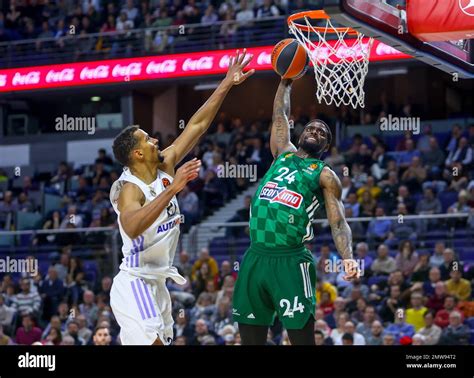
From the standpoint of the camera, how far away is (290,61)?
7238mm

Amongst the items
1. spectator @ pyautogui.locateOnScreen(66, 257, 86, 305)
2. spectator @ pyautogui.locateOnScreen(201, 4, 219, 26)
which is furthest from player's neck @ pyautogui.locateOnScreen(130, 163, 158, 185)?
spectator @ pyautogui.locateOnScreen(201, 4, 219, 26)

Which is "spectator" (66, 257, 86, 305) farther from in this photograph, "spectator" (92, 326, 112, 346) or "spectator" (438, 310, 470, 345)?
"spectator" (438, 310, 470, 345)

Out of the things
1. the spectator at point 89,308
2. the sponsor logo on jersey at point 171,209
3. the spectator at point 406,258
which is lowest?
the spectator at point 89,308

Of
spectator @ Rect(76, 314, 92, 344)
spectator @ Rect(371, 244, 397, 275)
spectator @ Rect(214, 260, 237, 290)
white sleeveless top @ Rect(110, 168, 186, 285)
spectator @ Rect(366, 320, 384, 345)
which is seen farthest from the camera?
spectator @ Rect(214, 260, 237, 290)

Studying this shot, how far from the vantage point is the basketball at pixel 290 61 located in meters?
7.24

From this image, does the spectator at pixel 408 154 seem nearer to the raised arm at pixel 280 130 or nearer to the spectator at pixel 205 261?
the spectator at pixel 205 261

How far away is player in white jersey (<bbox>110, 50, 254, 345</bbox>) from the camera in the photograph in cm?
623

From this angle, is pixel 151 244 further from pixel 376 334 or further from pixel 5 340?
pixel 5 340

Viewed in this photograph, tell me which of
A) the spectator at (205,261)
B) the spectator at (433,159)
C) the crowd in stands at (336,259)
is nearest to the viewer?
the crowd in stands at (336,259)

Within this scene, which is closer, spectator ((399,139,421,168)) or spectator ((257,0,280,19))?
spectator ((399,139,421,168))

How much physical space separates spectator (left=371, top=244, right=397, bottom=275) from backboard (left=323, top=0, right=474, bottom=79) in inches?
183

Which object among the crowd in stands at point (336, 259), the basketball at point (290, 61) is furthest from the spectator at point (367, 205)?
the basketball at point (290, 61)

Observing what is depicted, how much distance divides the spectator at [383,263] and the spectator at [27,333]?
4272 mm
